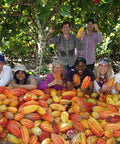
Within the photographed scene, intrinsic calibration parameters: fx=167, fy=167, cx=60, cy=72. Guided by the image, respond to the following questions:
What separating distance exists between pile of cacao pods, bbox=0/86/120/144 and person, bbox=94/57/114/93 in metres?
0.37

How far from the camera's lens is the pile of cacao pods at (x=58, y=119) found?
1.55 m

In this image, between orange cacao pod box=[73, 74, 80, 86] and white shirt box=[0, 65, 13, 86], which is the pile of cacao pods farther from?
Result: white shirt box=[0, 65, 13, 86]

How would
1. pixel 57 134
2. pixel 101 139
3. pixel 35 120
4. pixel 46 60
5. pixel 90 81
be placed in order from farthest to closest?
pixel 46 60 < pixel 90 81 < pixel 35 120 < pixel 57 134 < pixel 101 139

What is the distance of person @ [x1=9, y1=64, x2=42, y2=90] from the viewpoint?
93.2 inches

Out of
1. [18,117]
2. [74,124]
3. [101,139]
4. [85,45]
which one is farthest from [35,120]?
[85,45]

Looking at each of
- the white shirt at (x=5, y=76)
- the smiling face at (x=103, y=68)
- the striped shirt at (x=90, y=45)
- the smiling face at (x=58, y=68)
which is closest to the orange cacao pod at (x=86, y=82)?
the smiling face at (x=103, y=68)

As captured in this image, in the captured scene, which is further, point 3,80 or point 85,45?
point 85,45

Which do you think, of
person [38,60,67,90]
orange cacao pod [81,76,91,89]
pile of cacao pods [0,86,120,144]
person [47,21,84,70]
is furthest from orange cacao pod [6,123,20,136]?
person [47,21,84,70]

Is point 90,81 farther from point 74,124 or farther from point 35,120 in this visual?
point 35,120

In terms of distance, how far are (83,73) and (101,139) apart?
1039mm

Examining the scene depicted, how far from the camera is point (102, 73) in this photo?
94.7 inches

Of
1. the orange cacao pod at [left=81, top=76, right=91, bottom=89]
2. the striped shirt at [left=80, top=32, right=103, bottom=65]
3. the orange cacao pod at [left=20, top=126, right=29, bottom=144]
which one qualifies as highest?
the striped shirt at [left=80, top=32, right=103, bottom=65]

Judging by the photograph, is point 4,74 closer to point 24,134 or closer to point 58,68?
point 58,68

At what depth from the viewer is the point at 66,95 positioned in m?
2.03
